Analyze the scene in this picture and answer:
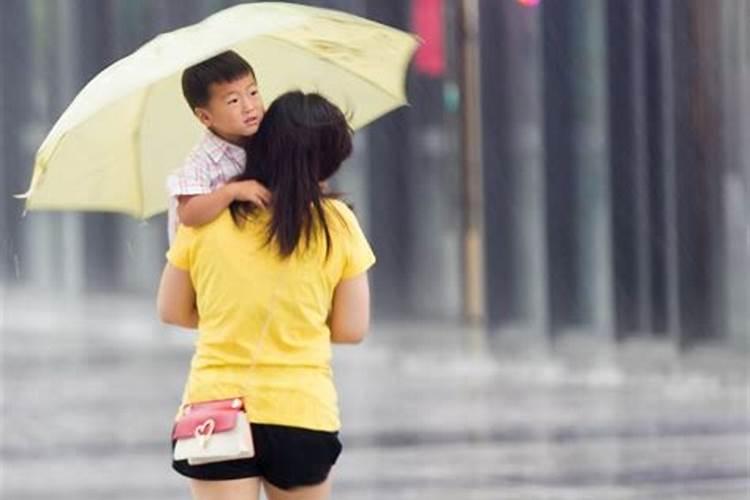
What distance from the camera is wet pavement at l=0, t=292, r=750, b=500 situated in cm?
1002

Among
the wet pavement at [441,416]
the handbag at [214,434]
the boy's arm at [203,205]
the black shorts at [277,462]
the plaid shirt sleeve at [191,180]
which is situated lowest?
the wet pavement at [441,416]

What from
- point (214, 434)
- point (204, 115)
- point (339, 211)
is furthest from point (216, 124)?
point (214, 434)

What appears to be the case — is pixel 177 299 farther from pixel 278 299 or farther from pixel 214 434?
pixel 214 434

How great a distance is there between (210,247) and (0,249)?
18.8 m

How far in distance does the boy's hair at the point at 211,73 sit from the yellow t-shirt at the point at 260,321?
11.8 inches

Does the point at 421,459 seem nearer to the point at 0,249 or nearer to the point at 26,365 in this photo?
the point at 26,365

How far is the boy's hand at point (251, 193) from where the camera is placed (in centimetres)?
474

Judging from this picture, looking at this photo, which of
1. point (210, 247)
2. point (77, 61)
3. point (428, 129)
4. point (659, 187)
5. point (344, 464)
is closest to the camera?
point (210, 247)

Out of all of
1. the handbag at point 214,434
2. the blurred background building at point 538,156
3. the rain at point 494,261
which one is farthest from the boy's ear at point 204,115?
the blurred background building at point 538,156

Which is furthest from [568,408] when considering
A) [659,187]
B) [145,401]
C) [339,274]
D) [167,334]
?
[339,274]

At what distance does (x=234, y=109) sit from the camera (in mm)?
4883

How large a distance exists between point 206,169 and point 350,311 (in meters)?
0.42

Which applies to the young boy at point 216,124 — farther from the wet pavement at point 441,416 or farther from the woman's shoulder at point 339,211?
the wet pavement at point 441,416

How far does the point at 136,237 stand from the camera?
75.0 feet
